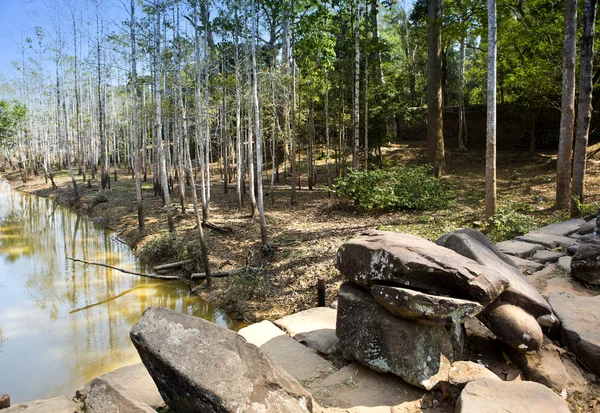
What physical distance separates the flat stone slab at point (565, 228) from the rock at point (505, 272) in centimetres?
374

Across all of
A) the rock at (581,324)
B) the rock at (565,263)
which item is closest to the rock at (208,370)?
the rock at (581,324)

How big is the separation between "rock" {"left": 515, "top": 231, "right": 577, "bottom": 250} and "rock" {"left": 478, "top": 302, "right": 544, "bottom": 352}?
352cm

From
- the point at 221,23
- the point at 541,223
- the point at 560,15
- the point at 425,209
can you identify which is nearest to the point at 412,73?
the point at 560,15

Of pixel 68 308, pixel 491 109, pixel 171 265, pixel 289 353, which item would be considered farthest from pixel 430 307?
pixel 68 308

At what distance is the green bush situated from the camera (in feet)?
38.9

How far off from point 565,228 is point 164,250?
10.0m

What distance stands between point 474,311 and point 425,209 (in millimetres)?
8399

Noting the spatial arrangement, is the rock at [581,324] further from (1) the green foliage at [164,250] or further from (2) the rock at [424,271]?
(1) the green foliage at [164,250]

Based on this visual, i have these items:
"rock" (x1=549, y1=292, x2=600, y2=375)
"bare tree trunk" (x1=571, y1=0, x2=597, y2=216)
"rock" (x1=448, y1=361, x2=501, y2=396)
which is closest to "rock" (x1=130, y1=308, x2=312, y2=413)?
"rock" (x1=448, y1=361, x2=501, y2=396)

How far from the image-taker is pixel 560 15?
43.4ft

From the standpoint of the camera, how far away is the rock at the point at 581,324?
149 inches

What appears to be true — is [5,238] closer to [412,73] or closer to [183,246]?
[183,246]

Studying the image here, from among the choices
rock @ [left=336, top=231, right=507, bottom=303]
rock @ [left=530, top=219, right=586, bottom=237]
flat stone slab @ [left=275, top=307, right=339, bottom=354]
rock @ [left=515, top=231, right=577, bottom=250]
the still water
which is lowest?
the still water

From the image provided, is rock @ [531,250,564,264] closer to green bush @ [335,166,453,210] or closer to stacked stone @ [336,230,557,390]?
stacked stone @ [336,230,557,390]
